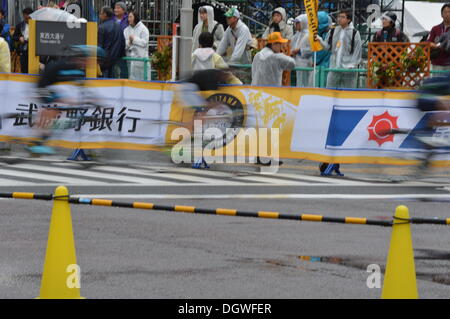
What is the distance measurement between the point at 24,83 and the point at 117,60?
8.97 feet

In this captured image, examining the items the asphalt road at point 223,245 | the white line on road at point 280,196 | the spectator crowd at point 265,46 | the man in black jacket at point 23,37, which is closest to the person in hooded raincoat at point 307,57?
the spectator crowd at point 265,46

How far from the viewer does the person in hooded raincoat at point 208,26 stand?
21.7 metres

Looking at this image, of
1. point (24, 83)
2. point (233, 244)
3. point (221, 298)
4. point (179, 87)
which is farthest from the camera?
point (24, 83)

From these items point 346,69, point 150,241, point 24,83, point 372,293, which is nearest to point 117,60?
point 24,83

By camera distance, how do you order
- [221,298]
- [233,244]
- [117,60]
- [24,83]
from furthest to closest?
[117,60], [24,83], [233,244], [221,298]

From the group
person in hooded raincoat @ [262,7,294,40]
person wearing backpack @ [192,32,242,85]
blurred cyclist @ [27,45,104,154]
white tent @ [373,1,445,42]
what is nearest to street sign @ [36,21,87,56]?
person wearing backpack @ [192,32,242,85]

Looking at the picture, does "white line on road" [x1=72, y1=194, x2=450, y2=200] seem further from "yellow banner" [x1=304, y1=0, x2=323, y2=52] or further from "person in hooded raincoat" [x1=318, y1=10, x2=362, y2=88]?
"yellow banner" [x1=304, y1=0, x2=323, y2=52]

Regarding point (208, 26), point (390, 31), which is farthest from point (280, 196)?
point (208, 26)

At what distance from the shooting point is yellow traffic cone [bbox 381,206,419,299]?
25.6 ft

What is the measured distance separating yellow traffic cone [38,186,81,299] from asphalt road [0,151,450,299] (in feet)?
2.67

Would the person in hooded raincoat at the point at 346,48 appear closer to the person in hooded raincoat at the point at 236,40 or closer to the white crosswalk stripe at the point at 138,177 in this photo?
the person in hooded raincoat at the point at 236,40
